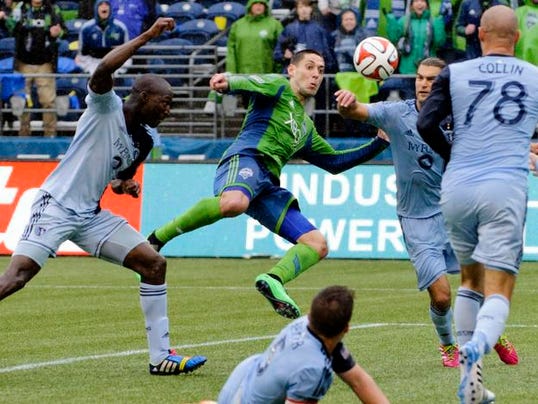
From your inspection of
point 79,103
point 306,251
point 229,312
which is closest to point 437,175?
point 306,251

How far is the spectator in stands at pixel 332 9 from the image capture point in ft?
79.5

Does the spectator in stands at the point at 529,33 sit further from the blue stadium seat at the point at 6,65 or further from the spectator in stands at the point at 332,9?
the blue stadium seat at the point at 6,65

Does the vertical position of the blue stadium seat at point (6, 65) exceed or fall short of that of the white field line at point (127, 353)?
it falls short

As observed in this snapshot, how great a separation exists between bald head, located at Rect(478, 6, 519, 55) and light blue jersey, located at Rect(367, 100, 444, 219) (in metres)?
2.37

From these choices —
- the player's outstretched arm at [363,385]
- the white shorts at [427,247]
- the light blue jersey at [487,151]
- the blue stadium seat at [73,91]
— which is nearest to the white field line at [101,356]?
the white shorts at [427,247]

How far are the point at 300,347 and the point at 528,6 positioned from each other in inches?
654

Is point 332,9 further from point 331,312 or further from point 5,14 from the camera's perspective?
point 331,312

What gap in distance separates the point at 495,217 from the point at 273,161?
12.3 ft

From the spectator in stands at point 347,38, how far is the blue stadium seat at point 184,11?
17.6 ft

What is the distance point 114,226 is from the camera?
10.4 metres

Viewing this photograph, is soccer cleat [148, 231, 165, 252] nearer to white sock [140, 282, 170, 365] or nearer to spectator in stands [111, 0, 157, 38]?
white sock [140, 282, 170, 365]

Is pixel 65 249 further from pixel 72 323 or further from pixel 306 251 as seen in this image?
pixel 306 251

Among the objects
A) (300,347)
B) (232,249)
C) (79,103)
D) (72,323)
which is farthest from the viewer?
(79,103)

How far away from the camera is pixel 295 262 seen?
11.2m
